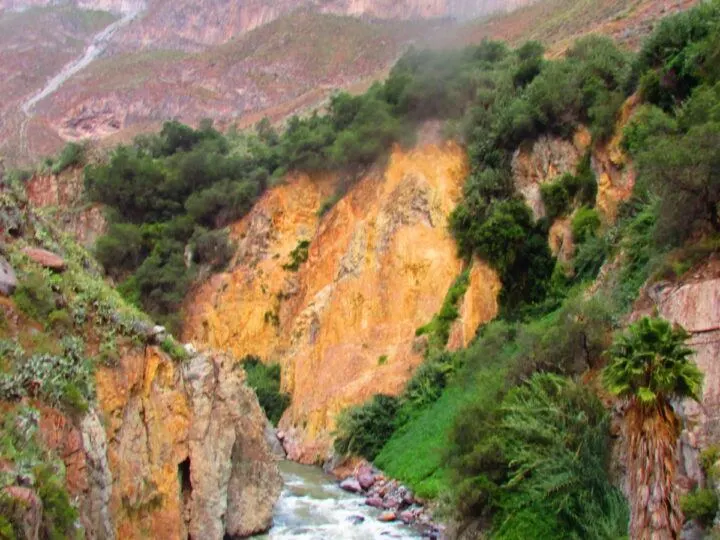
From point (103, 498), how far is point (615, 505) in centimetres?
914

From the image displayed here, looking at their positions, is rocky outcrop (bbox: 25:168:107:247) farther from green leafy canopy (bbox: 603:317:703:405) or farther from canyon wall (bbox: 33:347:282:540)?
green leafy canopy (bbox: 603:317:703:405)

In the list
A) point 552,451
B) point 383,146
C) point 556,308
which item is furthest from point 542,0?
point 552,451

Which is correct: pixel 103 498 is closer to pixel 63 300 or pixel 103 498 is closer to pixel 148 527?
pixel 148 527

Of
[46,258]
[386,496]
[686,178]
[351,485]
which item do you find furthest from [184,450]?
[686,178]

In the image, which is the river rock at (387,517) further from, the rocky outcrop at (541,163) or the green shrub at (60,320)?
the rocky outcrop at (541,163)

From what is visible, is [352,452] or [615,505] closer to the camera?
[615,505]

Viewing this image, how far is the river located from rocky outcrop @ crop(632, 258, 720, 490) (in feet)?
26.9

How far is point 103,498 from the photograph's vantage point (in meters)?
12.3

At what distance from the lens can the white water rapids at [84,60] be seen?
4274 inches

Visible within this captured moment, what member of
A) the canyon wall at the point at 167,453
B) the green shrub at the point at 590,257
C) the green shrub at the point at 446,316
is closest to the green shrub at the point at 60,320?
the canyon wall at the point at 167,453

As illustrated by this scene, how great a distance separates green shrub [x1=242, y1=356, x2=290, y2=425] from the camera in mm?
35000

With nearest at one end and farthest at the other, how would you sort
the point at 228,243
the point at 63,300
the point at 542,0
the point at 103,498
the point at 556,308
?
1. the point at 103,498
2. the point at 63,300
3. the point at 556,308
4. the point at 228,243
5. the point at 542,0

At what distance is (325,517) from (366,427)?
7.29m

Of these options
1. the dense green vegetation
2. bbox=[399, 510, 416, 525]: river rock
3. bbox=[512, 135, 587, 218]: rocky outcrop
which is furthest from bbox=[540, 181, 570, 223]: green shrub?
the dense green vegetation
